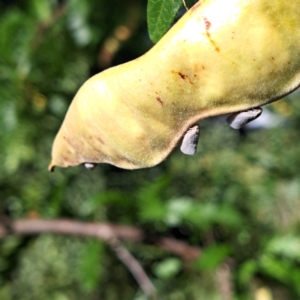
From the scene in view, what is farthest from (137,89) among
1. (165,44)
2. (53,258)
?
(53,258)

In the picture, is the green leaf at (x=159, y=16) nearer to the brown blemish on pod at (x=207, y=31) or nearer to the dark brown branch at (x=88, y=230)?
the brown blemish on pod at (x=207, y=31)

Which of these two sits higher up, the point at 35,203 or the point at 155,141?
A: the point at 155,141

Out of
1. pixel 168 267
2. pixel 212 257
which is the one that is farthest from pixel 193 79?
pixel 168 267

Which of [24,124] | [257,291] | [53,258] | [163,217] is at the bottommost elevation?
[257,291]

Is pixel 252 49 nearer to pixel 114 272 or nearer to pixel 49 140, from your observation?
pixel 49 140

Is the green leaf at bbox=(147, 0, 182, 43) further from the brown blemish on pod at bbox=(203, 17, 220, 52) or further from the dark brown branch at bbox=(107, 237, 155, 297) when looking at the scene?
the dark brown branch at bbox=(107, 237, 155, 297)

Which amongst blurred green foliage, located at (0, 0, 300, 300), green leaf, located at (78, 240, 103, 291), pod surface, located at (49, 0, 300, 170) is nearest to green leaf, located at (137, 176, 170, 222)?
blurred green foliage, located at (0, 0, 300, 300)

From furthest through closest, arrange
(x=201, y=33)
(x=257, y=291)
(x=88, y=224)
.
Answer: (x=257, y=291) → (x=88, y=224) → (x=201, y=33)

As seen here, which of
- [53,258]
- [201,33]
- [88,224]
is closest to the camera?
[201,33]
